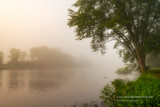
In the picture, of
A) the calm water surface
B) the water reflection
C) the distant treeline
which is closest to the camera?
the calm water surface

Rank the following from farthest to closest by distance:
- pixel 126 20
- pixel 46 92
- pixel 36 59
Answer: pixel 36 59 < pixel 46 92 < pixel 126 20

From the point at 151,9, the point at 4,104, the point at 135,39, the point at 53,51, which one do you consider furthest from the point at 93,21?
the point at 53,51

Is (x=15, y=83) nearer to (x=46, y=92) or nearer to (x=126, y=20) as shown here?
(x=46, y=92)

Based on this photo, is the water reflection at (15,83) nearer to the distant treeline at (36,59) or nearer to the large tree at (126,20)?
the large tree at (126,20)

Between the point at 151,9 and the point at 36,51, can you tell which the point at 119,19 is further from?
the point at 36,51

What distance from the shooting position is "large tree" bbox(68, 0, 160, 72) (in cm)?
2585

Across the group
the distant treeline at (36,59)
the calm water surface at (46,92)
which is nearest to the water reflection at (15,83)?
the calm water surface at (46,92)

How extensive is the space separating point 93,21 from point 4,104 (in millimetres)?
20491

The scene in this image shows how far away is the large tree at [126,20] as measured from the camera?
2585 centimetres

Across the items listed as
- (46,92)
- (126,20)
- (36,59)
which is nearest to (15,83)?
(46,92)

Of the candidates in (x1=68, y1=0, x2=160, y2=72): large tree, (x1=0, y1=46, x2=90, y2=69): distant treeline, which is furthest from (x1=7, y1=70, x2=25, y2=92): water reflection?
(x1=0, y1=46, x2=90, y2=69): distant treeline

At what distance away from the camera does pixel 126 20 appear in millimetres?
25422

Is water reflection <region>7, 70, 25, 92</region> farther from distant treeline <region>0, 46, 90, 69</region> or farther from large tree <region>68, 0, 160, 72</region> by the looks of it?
distant treeline <region>0, 46, 90, 69</region>

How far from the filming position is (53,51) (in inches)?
7574
